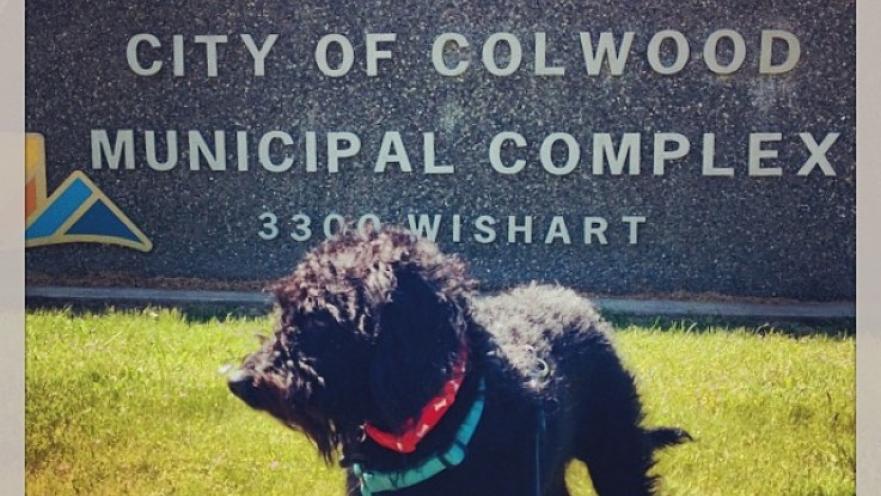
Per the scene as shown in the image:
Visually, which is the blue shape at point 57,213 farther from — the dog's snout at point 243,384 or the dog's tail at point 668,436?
the dog's tail at point 668,436

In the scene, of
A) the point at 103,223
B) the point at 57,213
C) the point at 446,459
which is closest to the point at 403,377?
the point at 446,459

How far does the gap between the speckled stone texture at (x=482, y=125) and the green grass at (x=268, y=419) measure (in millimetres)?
148

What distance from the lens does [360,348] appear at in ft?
5.45

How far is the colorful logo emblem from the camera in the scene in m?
2.21

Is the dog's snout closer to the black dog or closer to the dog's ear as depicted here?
the black dog

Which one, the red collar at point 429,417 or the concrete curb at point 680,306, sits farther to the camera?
the concrete curb at point 680,306

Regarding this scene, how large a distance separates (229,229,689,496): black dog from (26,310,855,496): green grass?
1.08ft

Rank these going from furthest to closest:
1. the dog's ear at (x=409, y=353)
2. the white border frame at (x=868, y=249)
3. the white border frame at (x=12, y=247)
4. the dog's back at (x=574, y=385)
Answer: the white border frame at (x=12, y=247) < the white border frame at (x=868, y=249) < the dog's back at (x=574, y=385) < the dog's ear at (x=409, y=353)

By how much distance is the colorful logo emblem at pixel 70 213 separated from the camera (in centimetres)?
221

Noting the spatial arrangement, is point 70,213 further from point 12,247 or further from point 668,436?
point 668,436

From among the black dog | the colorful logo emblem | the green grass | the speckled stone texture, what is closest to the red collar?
the black dog

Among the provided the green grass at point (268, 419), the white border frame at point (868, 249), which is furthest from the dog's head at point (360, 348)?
the white border frame at point (868, 249)

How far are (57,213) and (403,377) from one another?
45.5 inches

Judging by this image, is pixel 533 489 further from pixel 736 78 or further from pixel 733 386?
pixel 736 78
